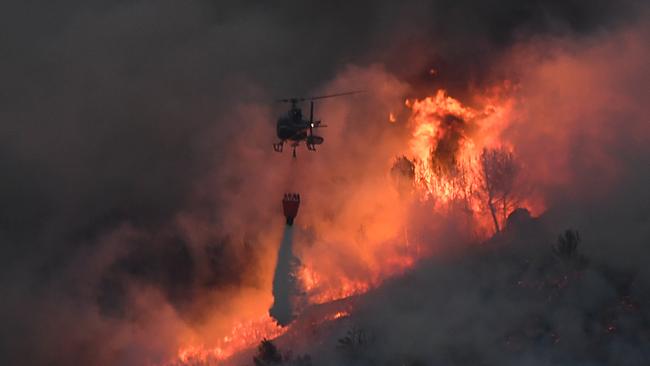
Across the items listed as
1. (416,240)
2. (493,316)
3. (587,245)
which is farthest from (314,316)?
(587,245)

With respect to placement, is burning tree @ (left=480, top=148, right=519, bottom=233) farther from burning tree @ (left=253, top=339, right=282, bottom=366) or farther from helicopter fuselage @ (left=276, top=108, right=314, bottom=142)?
burning tree @ (left=253, top=339, right=282, bottom=366)

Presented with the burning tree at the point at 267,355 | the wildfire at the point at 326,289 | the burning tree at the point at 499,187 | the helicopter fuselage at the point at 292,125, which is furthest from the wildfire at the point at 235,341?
the burning tree at the point at 499,187

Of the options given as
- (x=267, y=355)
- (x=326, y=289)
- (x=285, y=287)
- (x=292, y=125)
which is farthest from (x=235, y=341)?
(x=292, y=125)

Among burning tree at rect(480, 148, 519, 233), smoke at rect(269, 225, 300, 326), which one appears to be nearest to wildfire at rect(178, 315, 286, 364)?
smoke at rect(269, 225, 300, 326)

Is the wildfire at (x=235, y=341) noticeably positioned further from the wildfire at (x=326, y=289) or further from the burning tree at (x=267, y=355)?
the burning tree at (x=267, y=355)

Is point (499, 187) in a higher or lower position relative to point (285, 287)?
higher

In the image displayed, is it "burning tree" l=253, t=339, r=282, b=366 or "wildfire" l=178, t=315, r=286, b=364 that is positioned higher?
"wildfire" l=178, t=315, r=286, b=364

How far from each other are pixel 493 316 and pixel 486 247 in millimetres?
14620

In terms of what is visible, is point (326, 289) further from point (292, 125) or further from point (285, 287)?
point (292, 125)

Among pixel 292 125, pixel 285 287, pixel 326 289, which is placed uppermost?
pixel 292 125

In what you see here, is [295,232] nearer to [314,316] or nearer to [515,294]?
[314,316]

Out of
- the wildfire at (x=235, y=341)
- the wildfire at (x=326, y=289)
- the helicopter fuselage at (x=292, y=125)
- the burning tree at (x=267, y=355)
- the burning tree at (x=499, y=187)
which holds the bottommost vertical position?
the burning tree at (x=267, y=355)

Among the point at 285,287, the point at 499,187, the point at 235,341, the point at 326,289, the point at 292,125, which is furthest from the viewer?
the point at 235,341

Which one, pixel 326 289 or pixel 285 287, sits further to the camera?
pixel 285 287
